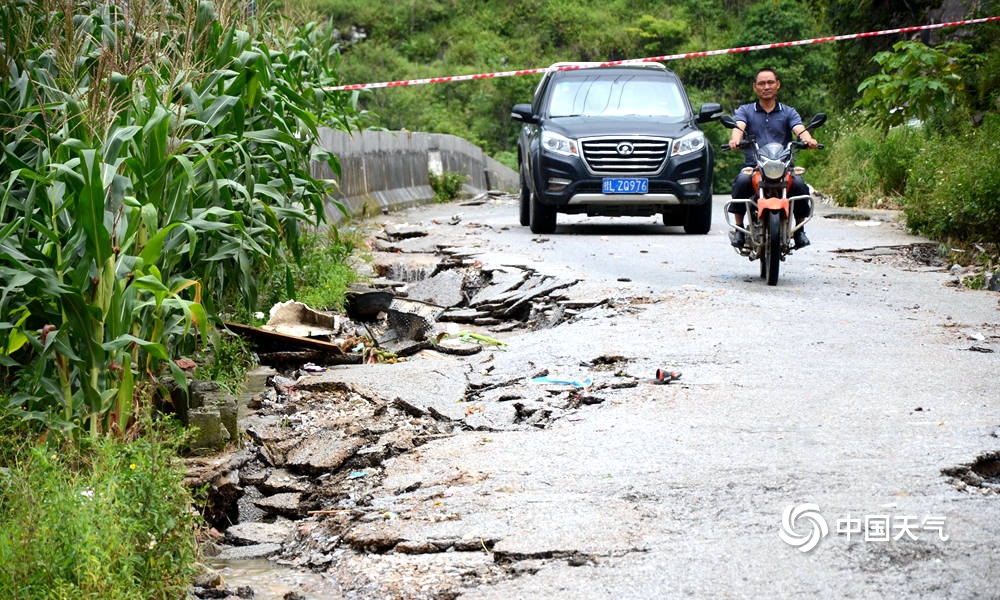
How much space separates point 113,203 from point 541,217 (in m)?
9.55

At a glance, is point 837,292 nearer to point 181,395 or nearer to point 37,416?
point 181,395

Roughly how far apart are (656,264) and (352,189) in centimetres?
643

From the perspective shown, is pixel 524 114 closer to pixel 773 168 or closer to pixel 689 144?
pixel 689 144

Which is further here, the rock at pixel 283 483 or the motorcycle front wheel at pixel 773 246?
the motorcycle front wheel at pixel 773 246

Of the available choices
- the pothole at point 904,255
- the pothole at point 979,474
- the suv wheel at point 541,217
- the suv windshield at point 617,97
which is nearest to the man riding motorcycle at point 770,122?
the pothole at point 904,255

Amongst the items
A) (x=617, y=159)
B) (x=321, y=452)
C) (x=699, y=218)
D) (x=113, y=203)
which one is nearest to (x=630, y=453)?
(x=321, y=452)

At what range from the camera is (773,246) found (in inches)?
367

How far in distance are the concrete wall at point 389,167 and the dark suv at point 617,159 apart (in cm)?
205

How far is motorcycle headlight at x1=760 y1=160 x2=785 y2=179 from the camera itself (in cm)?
929

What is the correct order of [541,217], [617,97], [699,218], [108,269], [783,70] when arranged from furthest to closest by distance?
[783,70], [617,97], [699,218], [541,217], [108,269]

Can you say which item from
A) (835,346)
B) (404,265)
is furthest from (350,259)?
(835,346)

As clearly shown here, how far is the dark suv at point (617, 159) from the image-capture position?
1367 centimetres

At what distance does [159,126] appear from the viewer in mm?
4934

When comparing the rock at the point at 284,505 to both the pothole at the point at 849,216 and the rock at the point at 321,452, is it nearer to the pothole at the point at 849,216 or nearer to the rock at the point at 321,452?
the rock at the point at 321,452
